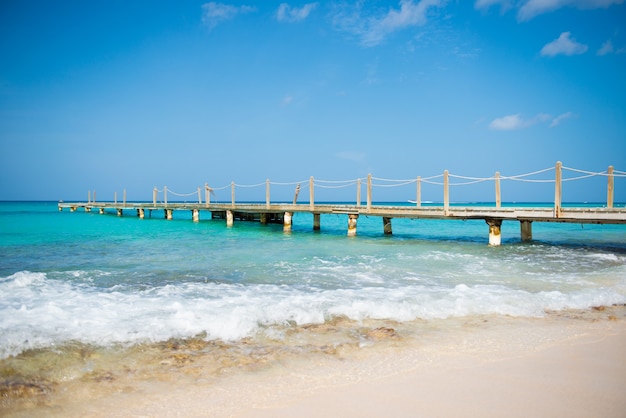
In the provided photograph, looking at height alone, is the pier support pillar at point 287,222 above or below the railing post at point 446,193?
below

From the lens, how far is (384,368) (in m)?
3.33

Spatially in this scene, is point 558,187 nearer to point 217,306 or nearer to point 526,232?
point 526,232

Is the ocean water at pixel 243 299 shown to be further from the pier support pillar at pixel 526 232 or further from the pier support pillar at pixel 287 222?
the pier support pillar at pixel 287 222

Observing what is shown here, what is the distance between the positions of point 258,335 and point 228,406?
1.62 m

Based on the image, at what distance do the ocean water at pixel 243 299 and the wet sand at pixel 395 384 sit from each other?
31cm

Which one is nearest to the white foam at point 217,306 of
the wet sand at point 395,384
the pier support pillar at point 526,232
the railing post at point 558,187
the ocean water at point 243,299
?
the ocean water at point 243,299

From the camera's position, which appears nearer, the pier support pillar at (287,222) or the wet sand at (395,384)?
the wet sand at (395,384)

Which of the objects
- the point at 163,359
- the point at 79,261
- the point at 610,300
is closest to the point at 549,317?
the point at 610,300

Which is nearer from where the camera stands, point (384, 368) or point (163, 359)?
point (384, 368)

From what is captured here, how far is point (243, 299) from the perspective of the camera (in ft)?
19.6

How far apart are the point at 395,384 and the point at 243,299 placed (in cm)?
341

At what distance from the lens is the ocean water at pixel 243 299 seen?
384cm

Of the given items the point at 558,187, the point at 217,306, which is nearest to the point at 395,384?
the point at 217,306

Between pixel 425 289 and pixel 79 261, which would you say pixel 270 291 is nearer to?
pixel 425 289
